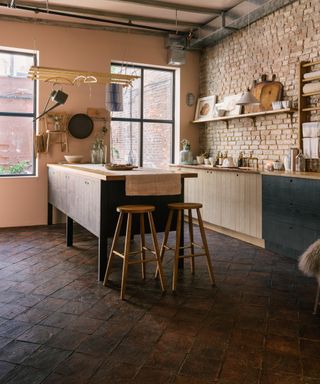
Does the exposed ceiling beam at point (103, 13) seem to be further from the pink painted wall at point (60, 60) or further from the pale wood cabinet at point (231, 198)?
the pale wood cabinet at point (231, 198)

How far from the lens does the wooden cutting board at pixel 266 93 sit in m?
5.73

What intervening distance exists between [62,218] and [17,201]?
804 mm

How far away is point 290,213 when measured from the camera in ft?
15.4

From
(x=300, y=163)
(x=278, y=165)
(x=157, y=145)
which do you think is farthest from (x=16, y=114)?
(x=300, y=163)

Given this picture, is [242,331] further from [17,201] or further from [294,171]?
[17,201]

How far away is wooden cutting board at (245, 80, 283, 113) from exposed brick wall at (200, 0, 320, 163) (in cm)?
10

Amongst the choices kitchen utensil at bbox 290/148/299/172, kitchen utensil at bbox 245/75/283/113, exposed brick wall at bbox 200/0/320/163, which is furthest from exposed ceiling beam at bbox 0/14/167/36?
kitchen utensil at bbox 290/148/299/172

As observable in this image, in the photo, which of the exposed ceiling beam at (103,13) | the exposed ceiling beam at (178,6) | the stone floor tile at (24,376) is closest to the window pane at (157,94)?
the exposed ceiling beam at (103,13)

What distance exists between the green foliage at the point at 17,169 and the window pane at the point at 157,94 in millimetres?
2356

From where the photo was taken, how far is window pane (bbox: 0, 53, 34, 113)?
6688 mm

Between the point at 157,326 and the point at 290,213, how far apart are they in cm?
244

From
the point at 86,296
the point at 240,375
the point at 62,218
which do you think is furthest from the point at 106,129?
the point at 240,375

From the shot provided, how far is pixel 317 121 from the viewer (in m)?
5.12

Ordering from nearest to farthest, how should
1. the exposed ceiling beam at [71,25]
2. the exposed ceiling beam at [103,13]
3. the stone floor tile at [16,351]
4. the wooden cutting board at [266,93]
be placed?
the stone floor tile at [16,351], the wooden cutting board at [266,93], the exposed ceiling beam at [103,13], the exposed ceiling beam at [71,25]
